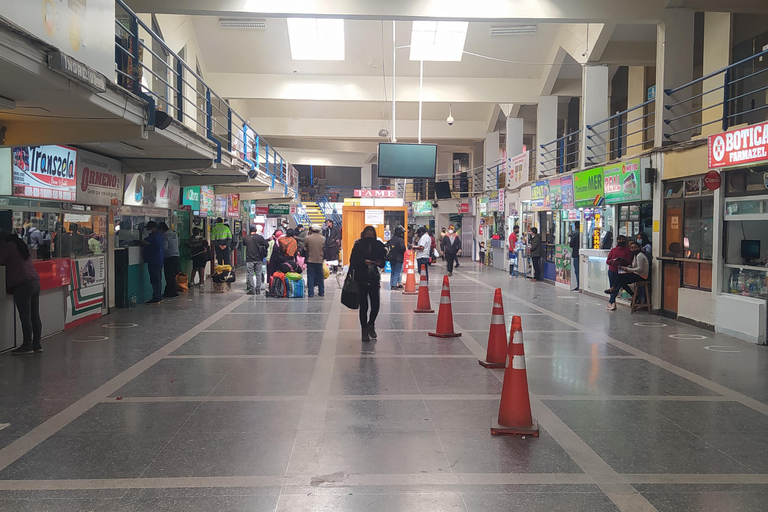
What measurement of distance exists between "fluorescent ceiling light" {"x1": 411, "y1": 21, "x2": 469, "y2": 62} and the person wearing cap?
306 inches

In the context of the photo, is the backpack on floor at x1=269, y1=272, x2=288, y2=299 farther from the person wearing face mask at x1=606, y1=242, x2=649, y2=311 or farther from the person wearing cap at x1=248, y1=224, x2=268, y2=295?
the person wearing face mask at x1=606, y1=242, x2=649, y2=311

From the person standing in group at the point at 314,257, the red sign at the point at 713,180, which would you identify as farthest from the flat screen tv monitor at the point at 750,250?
the person standing in group at the point at 314,257

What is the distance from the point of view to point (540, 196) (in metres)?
20.1

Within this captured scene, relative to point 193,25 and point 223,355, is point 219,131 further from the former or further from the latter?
point 223,355

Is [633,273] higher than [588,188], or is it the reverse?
[588,188]

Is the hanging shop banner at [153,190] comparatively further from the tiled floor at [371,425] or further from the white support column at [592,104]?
the white support column at [592,104]

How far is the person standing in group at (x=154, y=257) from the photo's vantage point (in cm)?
1371

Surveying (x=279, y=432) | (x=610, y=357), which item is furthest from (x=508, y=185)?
(x=279, y=432)

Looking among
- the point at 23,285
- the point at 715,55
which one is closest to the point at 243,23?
the point at 715,55

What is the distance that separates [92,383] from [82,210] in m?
4.91

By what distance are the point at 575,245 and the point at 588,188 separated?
6.78ft

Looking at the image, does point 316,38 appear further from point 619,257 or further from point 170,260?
point 619,257

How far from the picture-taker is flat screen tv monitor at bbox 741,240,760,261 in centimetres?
959

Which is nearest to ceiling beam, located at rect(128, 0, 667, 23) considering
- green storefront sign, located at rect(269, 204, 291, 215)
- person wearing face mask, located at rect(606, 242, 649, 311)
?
person wearing face mask, located at rect(606, 242, 649, 311)
